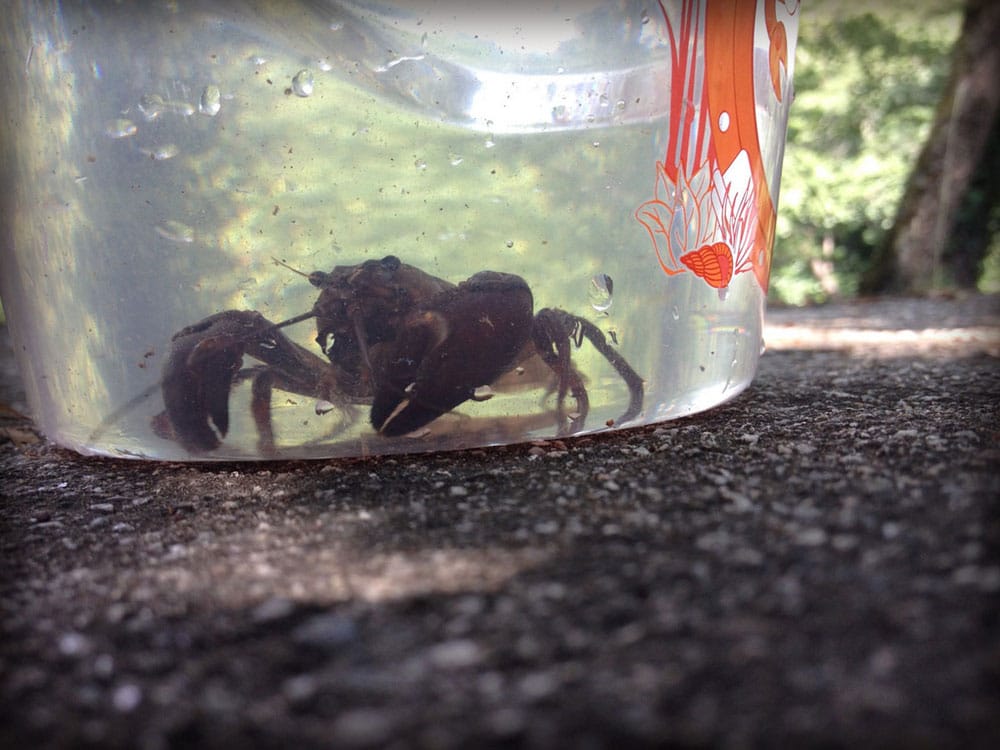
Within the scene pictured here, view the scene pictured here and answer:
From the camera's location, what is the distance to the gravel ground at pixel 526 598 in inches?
15.5

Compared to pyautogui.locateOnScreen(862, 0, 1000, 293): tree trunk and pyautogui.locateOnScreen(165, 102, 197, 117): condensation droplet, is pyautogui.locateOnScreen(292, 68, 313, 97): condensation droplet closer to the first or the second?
pyautogui.locateOnScreen(165, 102, 197, 117): condensation droplet

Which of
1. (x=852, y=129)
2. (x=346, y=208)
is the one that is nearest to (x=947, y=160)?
(x=346, y=208)

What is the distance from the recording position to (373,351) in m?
0.82

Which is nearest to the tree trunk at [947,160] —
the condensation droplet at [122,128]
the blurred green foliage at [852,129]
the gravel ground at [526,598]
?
the blurred green foliage at [852,129]

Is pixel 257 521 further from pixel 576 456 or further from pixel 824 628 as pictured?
pixel 824 628

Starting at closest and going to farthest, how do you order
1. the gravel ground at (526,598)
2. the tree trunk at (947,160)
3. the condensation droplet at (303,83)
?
the gravel ground at (526,598) → the condensation droplet at (303,83) → the tree trunk at (947,160)

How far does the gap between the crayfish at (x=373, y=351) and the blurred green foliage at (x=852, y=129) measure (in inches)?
231

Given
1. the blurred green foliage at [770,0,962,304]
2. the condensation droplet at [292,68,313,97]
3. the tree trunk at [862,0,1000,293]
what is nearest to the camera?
the condensation droplet at [292,68,313,97]

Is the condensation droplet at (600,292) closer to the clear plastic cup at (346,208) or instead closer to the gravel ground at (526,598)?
the clear plastic cup at (346,208)

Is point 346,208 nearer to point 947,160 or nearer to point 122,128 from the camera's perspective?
point 122,128

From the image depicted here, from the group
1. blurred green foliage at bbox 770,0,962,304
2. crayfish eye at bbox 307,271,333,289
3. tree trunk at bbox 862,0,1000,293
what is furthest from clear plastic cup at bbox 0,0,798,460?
blurred green foliage at bbox 770,0,962,304

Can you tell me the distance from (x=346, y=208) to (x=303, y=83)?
0.45 ft

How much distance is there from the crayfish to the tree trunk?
10.1 feet

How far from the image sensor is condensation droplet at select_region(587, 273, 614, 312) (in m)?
0.88
